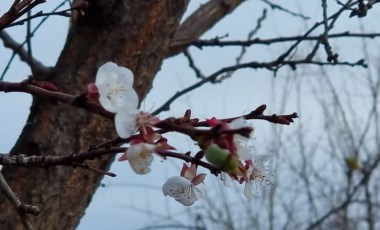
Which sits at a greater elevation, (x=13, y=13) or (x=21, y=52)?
(x=21, y=52)

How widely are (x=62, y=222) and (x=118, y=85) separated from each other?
2.77ft

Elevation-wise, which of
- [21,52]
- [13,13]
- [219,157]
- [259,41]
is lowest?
[219,157]

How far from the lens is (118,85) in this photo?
57cm

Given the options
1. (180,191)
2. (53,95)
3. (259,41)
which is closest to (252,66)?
(259,41)

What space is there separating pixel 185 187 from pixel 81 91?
722mm

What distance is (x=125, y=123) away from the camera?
0.54 m

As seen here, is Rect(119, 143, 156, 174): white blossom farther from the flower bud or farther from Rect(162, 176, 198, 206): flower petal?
Rect(162, 176, 198, 206): flower petal

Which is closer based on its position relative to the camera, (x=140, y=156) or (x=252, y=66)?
(x=140, y=156)

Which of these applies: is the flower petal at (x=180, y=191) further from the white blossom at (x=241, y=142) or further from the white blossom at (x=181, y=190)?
the white blossom at (x=241, y=142)

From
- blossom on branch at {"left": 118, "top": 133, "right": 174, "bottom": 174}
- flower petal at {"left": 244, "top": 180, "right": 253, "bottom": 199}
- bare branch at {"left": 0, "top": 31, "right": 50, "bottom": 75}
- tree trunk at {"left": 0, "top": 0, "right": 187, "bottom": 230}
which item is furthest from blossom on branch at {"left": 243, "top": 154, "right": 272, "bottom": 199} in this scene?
bare branch at {"left": 0, "top": 31, "right": 50, "bottom": 75}

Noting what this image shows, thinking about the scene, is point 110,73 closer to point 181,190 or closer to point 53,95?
point 53,95

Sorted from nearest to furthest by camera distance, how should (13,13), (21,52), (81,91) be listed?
(13,13) < (81,91) < (21,52)

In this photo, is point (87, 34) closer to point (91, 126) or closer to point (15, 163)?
point (91, 126)

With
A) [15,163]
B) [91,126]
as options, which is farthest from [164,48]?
[15,163]
